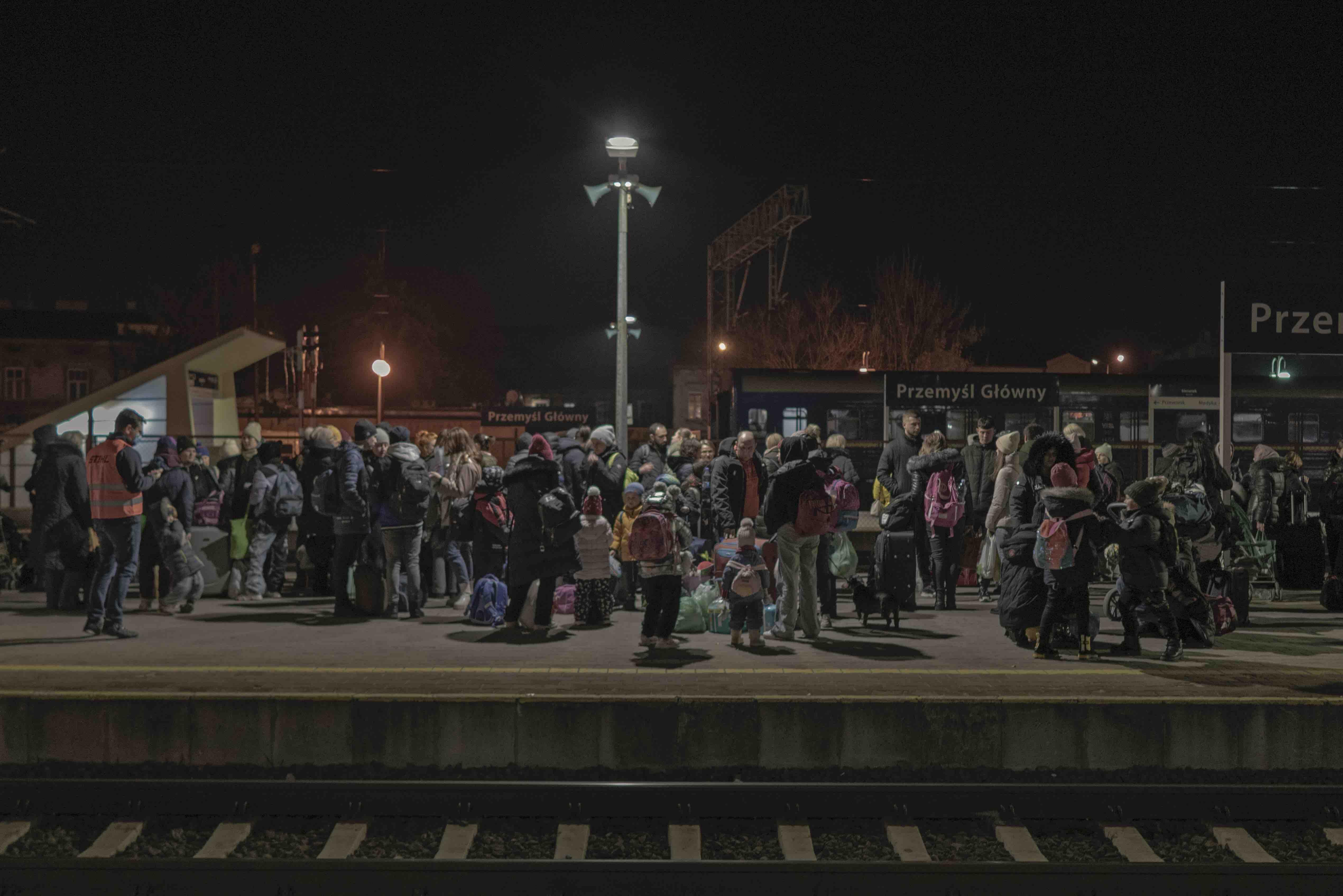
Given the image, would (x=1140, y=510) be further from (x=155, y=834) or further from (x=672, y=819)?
(x=155, y=834)

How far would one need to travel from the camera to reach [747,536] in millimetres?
8750

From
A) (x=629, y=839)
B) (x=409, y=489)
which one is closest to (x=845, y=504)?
(x=409, y=489)

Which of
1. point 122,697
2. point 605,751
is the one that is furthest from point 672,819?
point 122,697

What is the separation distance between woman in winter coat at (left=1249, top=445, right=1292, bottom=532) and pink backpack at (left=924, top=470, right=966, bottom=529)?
395 centimetres

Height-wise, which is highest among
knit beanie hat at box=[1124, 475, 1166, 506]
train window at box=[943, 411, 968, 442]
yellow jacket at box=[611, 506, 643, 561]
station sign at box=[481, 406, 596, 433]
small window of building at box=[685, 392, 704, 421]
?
small window of building at box=[685, 392, 704, 421]

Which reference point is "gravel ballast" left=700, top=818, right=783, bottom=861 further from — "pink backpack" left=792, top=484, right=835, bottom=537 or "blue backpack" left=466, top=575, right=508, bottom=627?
"blue backpack" left=466, top=575, right=508, bottom=627

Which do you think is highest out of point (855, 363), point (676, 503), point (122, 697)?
point (855, 363)

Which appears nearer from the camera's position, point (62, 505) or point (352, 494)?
point (352, 494)

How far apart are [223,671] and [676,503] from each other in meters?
4.18

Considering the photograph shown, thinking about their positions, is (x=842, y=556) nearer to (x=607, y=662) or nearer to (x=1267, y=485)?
(x=607, y=662)

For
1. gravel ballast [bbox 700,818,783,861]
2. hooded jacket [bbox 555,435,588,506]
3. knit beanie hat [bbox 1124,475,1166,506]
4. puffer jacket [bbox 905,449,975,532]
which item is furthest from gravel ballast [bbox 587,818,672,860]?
puffer jacket [bbox 905,449,975,532]

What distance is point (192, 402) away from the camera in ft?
81.3

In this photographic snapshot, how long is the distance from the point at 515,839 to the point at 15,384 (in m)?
57.2

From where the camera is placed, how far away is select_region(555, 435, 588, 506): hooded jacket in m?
11.3
